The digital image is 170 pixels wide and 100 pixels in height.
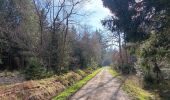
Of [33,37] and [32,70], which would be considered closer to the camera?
[32,70]

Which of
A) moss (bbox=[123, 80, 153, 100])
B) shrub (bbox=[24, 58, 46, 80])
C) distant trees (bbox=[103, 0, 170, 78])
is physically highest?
distant trees (bbox=[103, 0, 170, 78])

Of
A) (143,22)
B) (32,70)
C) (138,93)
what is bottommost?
(138,93)

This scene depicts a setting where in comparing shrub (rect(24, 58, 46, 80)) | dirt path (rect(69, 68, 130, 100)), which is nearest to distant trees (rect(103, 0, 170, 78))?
dirt path (rect(69, 68, 130, 100))

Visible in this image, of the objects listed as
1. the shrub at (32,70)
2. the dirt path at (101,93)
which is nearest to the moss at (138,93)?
the dirt path at (101,93)

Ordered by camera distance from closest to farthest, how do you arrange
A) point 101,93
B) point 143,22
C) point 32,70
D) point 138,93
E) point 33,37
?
point 101,93 → point 138,93 → point 143,22 → point 32,70 → point 33,37

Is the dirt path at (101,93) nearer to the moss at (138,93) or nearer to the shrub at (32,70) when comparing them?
the moss at (138,93)

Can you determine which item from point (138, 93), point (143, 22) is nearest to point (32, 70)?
point (138, 93)

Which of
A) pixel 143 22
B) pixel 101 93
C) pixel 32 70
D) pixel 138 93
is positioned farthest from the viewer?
pixel 32 70

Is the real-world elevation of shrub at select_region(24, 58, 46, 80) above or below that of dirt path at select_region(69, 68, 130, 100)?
above

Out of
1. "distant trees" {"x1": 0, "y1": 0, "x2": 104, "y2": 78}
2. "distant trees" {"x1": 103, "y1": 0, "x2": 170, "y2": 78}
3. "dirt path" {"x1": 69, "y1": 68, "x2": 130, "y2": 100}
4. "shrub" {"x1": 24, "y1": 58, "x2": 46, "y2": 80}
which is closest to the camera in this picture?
"dirt path" {"x1": 69, "y1": 68, "x2": 130, "y2": 100}

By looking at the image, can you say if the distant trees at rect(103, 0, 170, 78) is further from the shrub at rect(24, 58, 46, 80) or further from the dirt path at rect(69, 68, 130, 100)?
the shrub at rect(24, 58, 46, 80)

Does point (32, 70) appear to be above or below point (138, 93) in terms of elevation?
above

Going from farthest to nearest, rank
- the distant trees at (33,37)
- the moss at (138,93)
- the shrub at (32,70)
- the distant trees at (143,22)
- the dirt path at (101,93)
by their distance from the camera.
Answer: the distant trees at (33,37) → the shrub at (32,70) → the distant trees at (143,22) → the moss at (138,93) → the dirt path at (101,93)

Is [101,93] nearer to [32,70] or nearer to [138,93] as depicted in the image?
[138,93]
